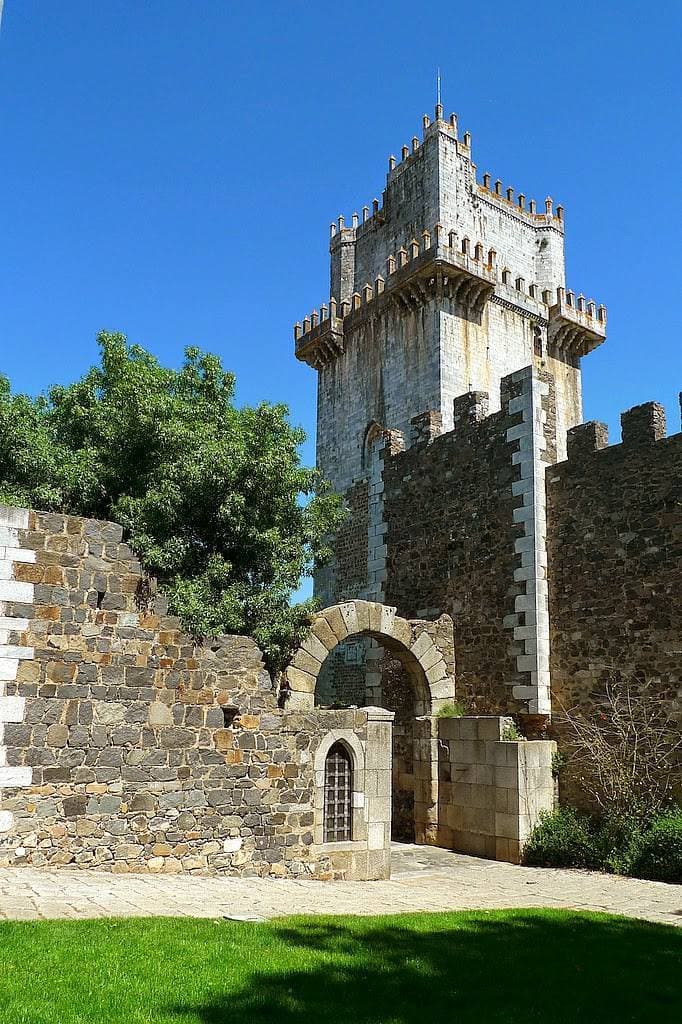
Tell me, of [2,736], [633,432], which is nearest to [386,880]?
[2,736]

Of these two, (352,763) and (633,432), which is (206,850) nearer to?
(352,763)

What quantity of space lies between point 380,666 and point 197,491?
6.34 meters

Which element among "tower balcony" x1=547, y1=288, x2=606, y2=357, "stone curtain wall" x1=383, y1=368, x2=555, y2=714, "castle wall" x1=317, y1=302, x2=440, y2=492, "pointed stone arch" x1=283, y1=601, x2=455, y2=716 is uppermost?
"tower balcony" x1=547, y1=288, x2=606, y2=357

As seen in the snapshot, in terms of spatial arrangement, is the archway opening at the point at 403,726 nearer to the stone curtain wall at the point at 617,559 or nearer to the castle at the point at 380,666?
the castle at the point at 380,666

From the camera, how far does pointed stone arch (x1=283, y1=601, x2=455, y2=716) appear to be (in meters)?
13.1

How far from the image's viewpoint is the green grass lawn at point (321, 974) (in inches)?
197

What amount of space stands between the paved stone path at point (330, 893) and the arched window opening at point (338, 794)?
0.74m

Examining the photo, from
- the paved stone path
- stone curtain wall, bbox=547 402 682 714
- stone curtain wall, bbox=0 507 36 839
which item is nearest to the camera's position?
the paved stone path

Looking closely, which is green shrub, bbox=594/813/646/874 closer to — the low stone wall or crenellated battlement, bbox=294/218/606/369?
the low stone wall

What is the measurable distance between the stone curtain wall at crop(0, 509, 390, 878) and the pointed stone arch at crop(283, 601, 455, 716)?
182 centimetres

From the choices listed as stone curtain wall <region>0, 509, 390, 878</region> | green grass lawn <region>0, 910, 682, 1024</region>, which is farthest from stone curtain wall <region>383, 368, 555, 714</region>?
green grass lawn <region>0, 910, 682, 1024</region>

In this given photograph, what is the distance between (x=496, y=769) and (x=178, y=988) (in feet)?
28.7

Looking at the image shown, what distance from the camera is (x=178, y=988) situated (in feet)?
17.2

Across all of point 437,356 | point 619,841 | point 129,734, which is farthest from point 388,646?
point 437,356
